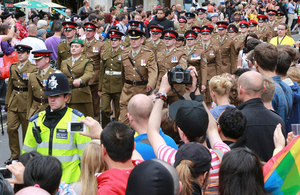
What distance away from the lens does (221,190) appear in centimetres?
236

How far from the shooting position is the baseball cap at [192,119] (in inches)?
105

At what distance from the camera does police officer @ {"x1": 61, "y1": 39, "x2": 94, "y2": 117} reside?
6730mm

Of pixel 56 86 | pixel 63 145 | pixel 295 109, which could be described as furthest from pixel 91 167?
pixel 295 109

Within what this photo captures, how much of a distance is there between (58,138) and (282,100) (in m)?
2.49

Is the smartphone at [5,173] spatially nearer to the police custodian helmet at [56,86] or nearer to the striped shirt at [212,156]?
the striped shirt at [212,156]

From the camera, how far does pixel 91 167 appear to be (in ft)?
9.32

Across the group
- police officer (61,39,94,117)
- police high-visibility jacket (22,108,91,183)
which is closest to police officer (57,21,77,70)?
police officer (61,39,94,117)

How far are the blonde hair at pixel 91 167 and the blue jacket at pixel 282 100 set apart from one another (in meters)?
2.33

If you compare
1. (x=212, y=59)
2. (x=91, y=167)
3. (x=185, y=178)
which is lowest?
(x=212, y=59)

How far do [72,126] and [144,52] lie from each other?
14.7 ft

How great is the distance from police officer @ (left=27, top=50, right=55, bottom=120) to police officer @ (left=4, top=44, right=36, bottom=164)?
→ 0.46 meters

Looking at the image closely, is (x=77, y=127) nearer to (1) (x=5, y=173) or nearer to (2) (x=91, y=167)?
(2) (x=91, y=167)

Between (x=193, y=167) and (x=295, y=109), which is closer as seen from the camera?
(x=193, y=167)

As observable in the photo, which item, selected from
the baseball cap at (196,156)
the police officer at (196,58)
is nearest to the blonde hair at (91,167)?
the baseball cap at (196,156)
